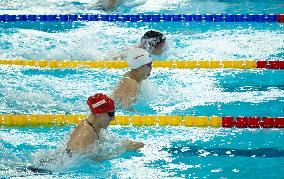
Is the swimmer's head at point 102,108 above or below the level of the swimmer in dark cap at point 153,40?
below

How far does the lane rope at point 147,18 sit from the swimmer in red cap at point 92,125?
14.3 ft

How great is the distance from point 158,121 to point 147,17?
11.5 ft

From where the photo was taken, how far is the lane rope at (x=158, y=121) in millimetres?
5676

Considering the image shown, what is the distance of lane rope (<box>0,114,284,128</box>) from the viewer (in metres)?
5.68

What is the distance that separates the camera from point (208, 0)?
10297mm

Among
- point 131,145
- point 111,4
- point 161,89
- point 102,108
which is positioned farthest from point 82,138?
point 111,4

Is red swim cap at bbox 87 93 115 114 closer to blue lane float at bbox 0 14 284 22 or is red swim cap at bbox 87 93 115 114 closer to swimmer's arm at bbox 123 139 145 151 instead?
swimmer's arm at bbox 123 139 145 151

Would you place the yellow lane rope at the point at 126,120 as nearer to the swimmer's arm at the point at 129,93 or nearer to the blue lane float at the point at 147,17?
the swimmer's arm at the point at 129,93

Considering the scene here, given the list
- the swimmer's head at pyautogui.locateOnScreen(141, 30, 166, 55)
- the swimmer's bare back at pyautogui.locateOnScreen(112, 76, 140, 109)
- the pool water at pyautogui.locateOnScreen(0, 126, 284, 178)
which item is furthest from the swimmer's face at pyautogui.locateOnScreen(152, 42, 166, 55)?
the pool water at pyautogui.locateOnScreen(0, 126, 284, 178)

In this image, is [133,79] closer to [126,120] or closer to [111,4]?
[126,120]

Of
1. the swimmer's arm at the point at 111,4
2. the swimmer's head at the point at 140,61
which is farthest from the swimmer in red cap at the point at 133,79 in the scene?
the swimmer's arm at the point at 111,4

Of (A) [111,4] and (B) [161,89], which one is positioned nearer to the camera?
(B) [161,89]

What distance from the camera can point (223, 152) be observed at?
529cm

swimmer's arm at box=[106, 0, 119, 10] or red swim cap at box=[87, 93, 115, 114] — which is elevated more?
swimmer's arm at box=[106, 0, 119, 10]
